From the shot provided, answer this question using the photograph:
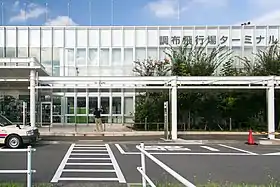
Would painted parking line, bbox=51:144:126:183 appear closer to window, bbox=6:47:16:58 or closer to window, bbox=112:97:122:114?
window, bbox=112:97:122:114

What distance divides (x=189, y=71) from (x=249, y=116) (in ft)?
21.2

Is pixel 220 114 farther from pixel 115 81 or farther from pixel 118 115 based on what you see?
pixel 115 81

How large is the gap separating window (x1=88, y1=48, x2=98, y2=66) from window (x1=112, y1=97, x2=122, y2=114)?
436cm

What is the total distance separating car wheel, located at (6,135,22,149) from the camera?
62.9 feet

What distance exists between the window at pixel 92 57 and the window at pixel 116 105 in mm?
4363

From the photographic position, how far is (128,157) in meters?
16.1

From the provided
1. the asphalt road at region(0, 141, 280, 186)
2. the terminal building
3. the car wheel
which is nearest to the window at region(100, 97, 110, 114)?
the terminal building

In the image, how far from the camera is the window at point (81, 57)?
41500 mm

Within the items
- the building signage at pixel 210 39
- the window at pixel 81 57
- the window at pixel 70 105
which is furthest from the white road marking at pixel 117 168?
the building signage at pixel 210 39

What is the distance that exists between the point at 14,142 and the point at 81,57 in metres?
23.1

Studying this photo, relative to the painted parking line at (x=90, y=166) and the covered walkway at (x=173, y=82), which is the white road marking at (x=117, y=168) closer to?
the painted parking line at (x=90, y=166)

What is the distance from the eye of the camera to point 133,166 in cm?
1348

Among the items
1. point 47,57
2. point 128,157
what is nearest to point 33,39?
point 47,57

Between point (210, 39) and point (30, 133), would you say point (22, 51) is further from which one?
point (30, 133)
